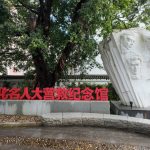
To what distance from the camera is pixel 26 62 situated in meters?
12.0

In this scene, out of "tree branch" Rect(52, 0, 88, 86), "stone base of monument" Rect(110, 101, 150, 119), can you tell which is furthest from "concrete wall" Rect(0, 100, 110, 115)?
"tree branch" Rect(52, 0, 88, 86)

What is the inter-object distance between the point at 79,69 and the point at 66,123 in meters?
4.43

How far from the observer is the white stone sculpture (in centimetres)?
834

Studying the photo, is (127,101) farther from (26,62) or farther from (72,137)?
(26,62)

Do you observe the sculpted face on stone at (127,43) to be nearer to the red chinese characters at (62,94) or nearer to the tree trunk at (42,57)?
the red chinese characters at (62,94)

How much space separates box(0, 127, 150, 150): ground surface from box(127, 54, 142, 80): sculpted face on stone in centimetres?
205

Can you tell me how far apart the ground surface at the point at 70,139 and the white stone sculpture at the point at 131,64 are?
1.67 metres

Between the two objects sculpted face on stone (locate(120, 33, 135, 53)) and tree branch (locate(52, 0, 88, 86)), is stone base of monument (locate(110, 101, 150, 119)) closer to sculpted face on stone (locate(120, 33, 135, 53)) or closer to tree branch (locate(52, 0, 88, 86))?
sculpted face on stone (locate(120, 33, 135, 53))

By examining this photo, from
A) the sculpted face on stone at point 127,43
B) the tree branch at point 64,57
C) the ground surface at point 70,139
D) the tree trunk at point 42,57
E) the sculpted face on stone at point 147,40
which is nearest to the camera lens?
the ground surface at point 70,139

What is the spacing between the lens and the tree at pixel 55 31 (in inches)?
328

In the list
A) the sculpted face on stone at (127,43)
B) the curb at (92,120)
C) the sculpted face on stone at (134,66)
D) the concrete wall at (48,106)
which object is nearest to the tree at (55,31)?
the sculpted face on stone at (127,43)

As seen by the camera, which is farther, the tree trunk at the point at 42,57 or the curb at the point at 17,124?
the tree trunk at the point at 42,57

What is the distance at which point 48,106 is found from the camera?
338 inches

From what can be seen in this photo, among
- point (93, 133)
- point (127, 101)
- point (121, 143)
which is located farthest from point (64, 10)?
point (121, 143)
